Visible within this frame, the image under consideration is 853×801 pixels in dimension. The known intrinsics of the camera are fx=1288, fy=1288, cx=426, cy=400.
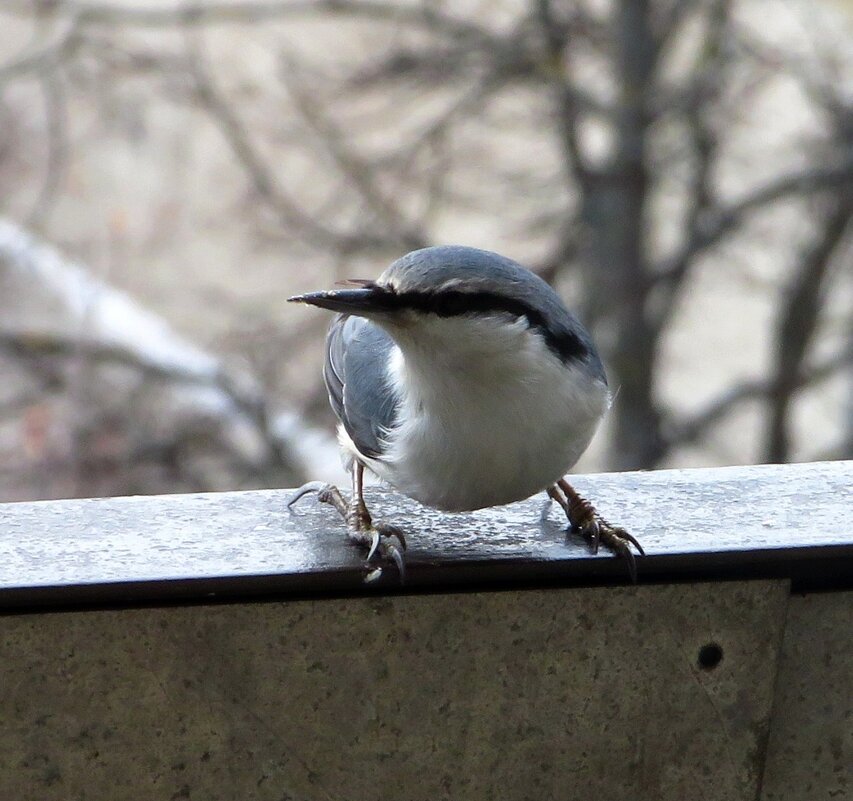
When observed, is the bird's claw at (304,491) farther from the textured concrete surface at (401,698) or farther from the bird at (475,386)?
the textured concrete surface at (401,698)

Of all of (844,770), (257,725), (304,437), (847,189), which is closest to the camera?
(257,725)

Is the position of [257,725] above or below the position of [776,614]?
below

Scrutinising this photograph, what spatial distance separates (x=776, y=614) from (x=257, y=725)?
0.67m

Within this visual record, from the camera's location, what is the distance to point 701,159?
17.8 feet

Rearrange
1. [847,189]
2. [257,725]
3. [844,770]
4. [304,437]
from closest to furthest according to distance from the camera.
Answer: [257,725] < [844,770] < [847,189] < [304,437]

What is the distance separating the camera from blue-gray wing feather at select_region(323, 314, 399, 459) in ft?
6.04

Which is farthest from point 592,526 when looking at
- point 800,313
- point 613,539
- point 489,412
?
point 800,313

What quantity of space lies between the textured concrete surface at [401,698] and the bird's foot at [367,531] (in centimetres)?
5

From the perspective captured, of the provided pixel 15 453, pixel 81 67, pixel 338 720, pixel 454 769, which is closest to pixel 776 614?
pixel 454 769

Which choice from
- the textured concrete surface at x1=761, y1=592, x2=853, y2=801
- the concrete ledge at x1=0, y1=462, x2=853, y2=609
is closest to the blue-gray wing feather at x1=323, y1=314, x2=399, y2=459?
the concrete ledge at x1=0, y1=462, x2=853, y2=609

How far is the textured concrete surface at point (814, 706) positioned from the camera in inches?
66.4

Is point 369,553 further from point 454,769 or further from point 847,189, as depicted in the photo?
point 847,189

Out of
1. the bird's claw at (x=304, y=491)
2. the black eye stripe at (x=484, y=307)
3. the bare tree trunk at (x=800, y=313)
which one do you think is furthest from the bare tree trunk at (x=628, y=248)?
the black eye stripe at (x=484, y=307)

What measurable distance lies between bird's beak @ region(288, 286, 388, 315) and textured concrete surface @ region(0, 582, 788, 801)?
36 cm
